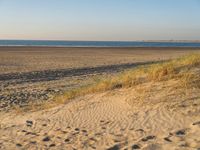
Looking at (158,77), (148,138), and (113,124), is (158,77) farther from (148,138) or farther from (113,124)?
(148,138)

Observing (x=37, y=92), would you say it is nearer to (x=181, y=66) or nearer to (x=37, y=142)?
(x=181, y=66)

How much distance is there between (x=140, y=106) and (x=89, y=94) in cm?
247

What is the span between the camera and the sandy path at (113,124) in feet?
22.4

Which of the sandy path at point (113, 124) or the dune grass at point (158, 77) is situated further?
the dune grass at point (158, 77)

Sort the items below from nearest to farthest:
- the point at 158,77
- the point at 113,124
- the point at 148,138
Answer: the point at 148,138, the point at 113,124, the point at 158,77

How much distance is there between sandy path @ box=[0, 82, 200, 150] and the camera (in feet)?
22.4

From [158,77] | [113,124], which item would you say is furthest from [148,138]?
[158,77]

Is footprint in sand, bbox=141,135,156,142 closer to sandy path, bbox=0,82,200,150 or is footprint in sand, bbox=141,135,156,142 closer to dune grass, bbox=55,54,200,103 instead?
sandy path, bbox=0,82,200,150

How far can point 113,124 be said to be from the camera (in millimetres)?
7973

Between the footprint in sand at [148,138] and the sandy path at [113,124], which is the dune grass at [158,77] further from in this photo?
the footprint in sand at [148,138]

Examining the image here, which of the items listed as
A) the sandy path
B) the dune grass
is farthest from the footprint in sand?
the dune grass

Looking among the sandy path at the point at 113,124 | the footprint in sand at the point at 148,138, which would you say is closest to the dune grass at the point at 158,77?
the sandy path at the point at 113,124

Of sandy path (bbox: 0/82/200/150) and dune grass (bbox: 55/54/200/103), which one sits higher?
dune grass (bbox: 55/54/200/103)

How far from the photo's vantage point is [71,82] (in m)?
17.4
